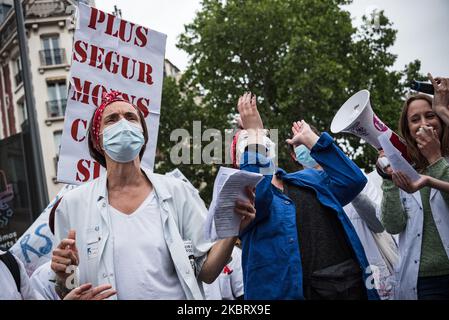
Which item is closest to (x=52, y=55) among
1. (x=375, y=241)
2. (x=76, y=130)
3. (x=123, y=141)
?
(x=76, y=130)

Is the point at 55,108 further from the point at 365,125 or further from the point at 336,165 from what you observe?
the point at 336,165

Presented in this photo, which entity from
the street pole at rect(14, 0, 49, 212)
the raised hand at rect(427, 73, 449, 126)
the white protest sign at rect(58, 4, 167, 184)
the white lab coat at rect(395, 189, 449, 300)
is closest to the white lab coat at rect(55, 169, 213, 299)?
the white lab coat at rect(395, 189, 449, 300)

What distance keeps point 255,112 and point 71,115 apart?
2271mm

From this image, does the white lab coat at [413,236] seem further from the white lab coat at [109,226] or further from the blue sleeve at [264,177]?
the white lab coat at [109,226]

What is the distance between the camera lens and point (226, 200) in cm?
285

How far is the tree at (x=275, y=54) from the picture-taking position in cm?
2186

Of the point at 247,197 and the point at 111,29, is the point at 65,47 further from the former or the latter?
the point at 247,197

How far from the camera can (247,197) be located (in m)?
2.91

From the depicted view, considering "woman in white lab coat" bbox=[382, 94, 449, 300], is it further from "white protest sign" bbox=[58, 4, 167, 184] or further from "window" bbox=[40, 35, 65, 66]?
"window" bbox=[40, 35, 65, 66]

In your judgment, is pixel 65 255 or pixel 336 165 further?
pixel 336 165

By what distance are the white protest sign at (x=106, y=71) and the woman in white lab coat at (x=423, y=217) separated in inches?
75.5

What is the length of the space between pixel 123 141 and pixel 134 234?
0.51 m

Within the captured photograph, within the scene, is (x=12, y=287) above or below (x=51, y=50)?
below

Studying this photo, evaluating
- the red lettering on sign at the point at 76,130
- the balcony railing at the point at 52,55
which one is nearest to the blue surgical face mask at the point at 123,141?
the red lettering on sign at the point at 76,130
